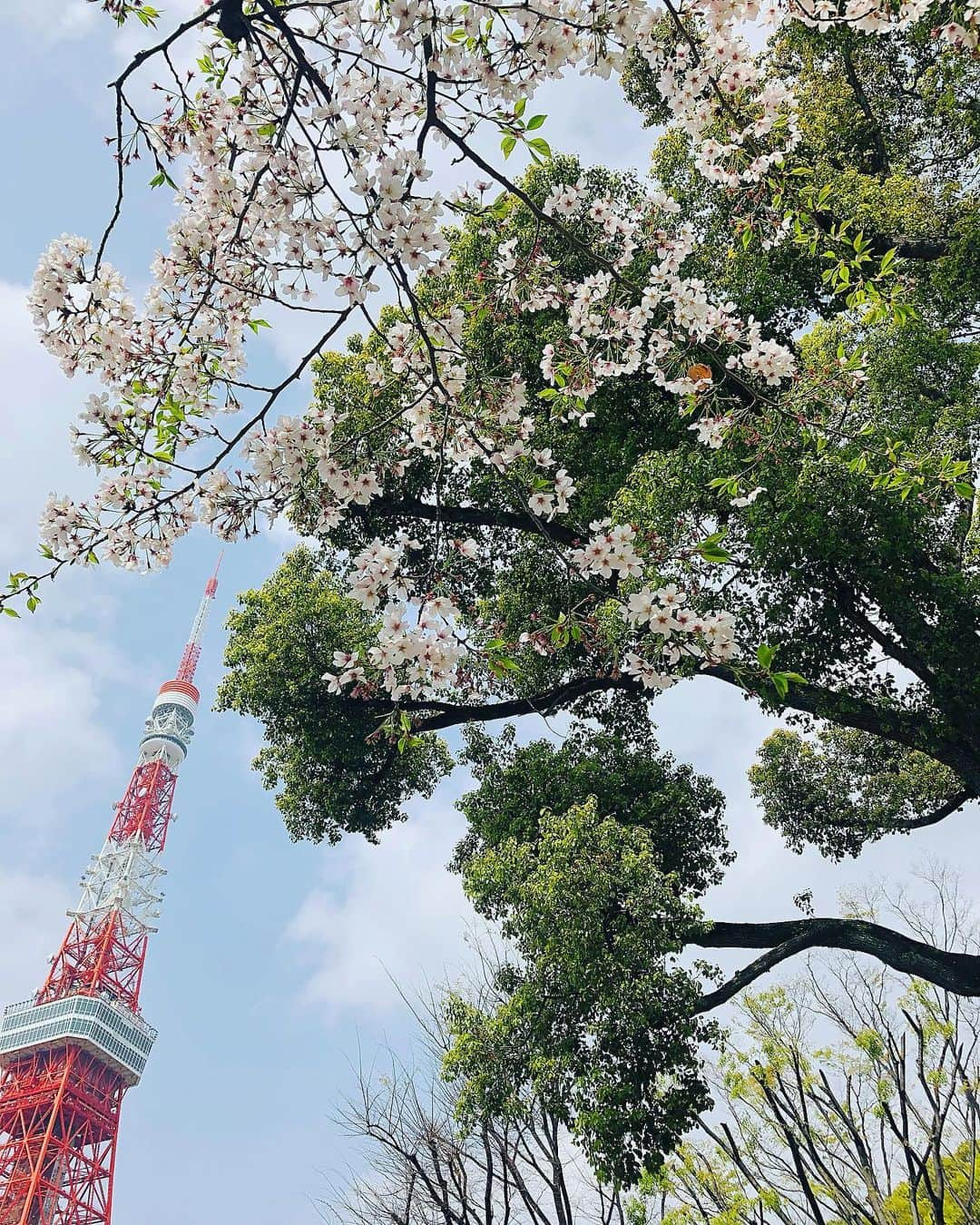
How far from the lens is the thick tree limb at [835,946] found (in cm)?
700

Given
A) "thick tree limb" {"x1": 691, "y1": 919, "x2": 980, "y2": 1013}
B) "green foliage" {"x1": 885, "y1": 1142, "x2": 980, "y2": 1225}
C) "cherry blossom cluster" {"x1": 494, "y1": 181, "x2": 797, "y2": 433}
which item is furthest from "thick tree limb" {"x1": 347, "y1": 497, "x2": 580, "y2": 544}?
"green foliage" {"x1": 885, "y1": 1142, "x2": 980, "y2": 1225}

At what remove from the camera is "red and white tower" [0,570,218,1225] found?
23.9 meters

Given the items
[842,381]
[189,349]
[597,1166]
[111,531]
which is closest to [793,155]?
[842,381]

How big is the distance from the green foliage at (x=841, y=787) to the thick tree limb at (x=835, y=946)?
2176 mm

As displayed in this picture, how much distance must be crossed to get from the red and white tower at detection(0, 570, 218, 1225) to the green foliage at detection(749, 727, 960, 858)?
2343 cm

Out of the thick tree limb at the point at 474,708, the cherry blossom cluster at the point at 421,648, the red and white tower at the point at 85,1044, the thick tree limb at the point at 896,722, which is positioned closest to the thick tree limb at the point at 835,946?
the thick tree limb at the point at 896,722

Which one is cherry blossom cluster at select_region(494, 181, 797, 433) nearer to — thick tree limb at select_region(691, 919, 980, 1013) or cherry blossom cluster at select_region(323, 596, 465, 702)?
cherry blossom cluster at select_region(323, 596, 465, 702)

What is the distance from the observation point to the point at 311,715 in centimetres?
866

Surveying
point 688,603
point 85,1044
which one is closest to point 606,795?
point 688,603

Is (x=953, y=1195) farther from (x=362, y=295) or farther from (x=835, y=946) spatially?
(x=362, y=295)

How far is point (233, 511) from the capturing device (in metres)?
2.65

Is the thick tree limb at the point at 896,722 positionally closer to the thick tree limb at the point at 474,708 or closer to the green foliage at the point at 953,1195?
the thick tree limb at the point at 474,708

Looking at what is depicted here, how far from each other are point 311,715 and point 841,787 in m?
5.83

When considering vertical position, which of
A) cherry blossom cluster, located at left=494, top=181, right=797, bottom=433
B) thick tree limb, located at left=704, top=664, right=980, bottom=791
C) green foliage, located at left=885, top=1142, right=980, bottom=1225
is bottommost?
green foliage, located at left=885, top=1142, right=980, bottom=1225
